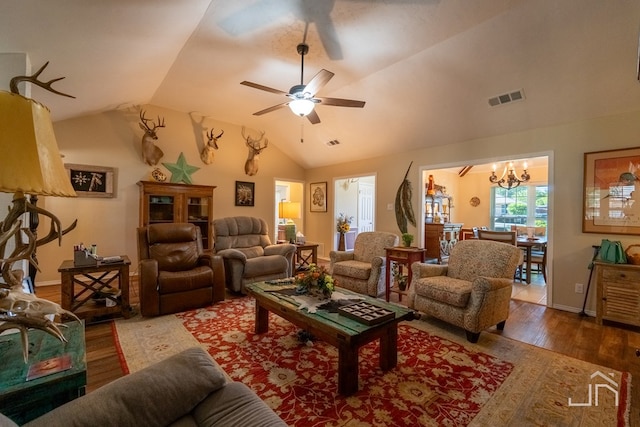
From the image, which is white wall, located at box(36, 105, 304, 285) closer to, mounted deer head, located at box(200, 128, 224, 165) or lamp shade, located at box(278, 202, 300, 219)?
mounted deer head, located at box(200, 128, 224, 165)

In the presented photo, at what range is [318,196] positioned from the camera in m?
7.32

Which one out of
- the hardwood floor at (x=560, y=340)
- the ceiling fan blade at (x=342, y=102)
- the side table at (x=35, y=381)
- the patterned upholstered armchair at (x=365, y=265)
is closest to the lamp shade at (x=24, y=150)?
the side table at (x=35, y=381)

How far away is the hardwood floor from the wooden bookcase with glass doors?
6.08 feet

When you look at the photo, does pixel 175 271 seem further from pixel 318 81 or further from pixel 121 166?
pixel 318 81

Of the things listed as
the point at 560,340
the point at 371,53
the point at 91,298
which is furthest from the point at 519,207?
the point at 91,298

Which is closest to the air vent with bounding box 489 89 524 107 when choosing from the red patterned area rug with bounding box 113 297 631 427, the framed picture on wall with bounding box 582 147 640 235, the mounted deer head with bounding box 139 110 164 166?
the framed picture on wall with bounding box 582 147 640 235

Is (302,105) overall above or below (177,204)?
above

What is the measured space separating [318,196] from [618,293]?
5.48 metres

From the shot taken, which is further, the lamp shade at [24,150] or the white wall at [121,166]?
the white wall at [121,166]

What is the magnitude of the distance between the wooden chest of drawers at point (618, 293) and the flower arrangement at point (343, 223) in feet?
14.1

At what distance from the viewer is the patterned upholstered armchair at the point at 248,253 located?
404 centimetres

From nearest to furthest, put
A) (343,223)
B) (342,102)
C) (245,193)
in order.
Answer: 1. (342,102)
2. (245,193)
3. (343,223)

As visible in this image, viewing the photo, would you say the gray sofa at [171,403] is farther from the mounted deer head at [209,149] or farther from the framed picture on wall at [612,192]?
the mounted deer head at [209,149]

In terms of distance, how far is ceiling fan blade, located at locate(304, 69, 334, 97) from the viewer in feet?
8.68
